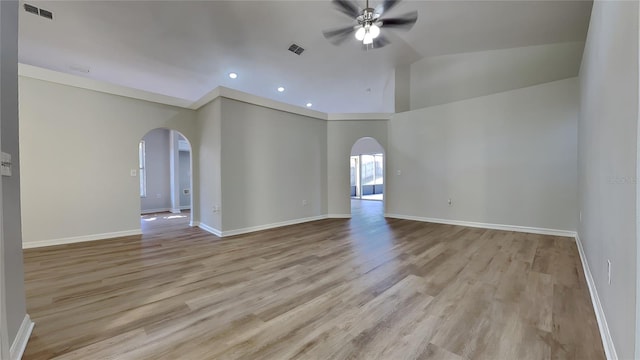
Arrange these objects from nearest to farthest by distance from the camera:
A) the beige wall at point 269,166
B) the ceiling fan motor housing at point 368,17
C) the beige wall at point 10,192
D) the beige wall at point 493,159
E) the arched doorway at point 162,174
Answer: the beige wall at point 10,192
the ceiling fan motor housing at point 368,17
the beige wall at point 493,159
the beige wall at point 269,166
the arched doorway at point 162,174

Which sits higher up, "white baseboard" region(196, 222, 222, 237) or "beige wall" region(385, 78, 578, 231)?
"beige wall" region(385, 78, 578, 231)

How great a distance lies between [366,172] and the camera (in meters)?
12.7

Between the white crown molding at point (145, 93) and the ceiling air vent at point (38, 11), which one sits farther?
the white crown molding at point (145, 93)

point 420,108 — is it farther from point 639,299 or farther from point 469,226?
point 639,299

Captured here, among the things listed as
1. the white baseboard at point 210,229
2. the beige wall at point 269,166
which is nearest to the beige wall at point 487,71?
the beige wall at point 269,166

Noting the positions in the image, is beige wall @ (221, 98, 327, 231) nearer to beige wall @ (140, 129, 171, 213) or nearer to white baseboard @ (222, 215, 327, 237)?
white baseboard @ (222, 215, 327, 237)

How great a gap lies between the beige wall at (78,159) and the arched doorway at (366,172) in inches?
260

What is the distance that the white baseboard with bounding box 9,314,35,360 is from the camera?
1.38 m

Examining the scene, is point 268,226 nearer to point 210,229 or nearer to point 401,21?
point 210,229

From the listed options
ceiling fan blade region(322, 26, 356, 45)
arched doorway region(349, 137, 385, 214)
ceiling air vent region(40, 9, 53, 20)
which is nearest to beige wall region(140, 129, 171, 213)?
ceiling air vent region(40, 9, 53, 20)

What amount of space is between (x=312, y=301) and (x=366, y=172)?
1095 cm

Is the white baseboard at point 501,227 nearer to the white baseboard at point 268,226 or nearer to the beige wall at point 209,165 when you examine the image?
the white baseboard at point 268,226

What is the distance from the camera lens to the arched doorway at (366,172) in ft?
34.1

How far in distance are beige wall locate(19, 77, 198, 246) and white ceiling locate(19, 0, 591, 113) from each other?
1110mm
